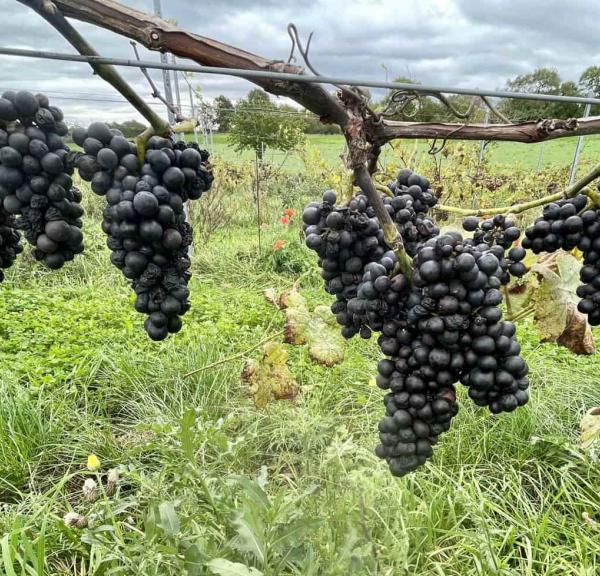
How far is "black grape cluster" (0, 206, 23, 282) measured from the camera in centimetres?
84

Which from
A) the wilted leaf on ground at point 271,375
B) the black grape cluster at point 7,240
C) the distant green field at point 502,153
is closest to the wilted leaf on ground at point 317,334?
the wilted leaf on ground at point 271,375

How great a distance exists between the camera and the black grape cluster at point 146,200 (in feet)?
2.21

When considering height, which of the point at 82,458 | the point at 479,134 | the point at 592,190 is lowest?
the point at 82,458

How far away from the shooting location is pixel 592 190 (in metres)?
0.91

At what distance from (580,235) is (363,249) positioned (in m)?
0.43

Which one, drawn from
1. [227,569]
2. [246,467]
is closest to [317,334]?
[227,569]

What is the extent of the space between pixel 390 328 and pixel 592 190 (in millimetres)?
486

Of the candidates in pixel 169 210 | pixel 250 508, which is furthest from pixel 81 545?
pixel 169 210

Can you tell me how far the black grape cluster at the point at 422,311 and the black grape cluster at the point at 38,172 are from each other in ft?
1.19

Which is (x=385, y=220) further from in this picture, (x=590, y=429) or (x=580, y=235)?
(x=590, y=429)

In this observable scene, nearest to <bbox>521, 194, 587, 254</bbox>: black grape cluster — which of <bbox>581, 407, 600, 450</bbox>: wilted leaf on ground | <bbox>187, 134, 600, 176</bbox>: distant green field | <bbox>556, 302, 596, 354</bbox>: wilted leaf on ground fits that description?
<bbox>556, 302, 596, 354</bbox>: wilted leaf on ground

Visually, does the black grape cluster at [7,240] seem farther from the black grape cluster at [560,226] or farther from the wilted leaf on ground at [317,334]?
the black grape cluster at [560,226]

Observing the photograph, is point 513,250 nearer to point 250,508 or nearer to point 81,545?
point 250,508

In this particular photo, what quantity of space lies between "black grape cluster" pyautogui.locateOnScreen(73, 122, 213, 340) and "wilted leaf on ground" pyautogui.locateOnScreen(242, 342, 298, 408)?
0.82 metres
